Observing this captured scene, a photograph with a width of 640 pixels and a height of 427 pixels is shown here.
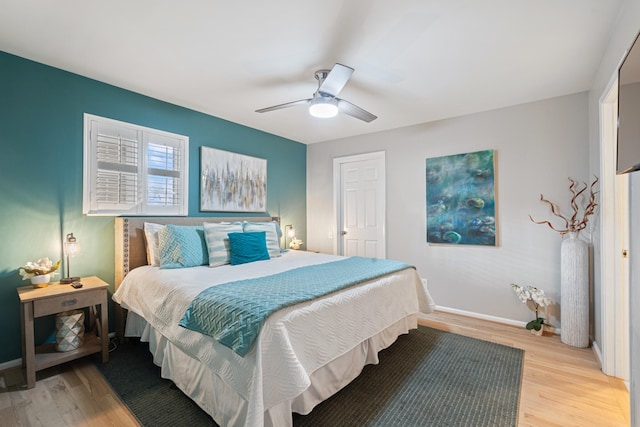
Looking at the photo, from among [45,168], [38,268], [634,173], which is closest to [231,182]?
[45,168]

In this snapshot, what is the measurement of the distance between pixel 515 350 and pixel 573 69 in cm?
250

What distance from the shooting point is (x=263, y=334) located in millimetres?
1489

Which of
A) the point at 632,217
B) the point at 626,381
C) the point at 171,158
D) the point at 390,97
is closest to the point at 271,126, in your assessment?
the point at 171,158

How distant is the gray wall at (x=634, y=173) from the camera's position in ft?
4.08

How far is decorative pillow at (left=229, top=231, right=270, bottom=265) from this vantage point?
2994 millimetres

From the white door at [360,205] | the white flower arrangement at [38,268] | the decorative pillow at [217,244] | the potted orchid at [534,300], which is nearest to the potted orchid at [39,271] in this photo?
the white flower arrangement at [38,268]

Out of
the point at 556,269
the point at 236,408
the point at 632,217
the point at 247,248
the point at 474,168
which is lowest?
the point at 236,408

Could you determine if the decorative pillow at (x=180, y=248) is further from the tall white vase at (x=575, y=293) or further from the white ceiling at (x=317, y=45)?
the tall white vase at (x=575, y=293)

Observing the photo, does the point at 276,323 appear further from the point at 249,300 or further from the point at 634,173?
the point at 634,173

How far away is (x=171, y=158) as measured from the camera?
3.33 meters

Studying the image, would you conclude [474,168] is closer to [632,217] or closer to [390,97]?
[390,97]

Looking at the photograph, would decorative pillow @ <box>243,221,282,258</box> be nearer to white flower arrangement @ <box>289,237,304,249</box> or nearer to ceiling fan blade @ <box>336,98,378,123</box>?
white flower arrangement @ <box>289,237,304,249</box>

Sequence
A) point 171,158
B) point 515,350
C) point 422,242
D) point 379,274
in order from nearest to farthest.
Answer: point 379,274 < point 515,350 < point 171,158 < point 422,242

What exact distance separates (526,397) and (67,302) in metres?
3.36
